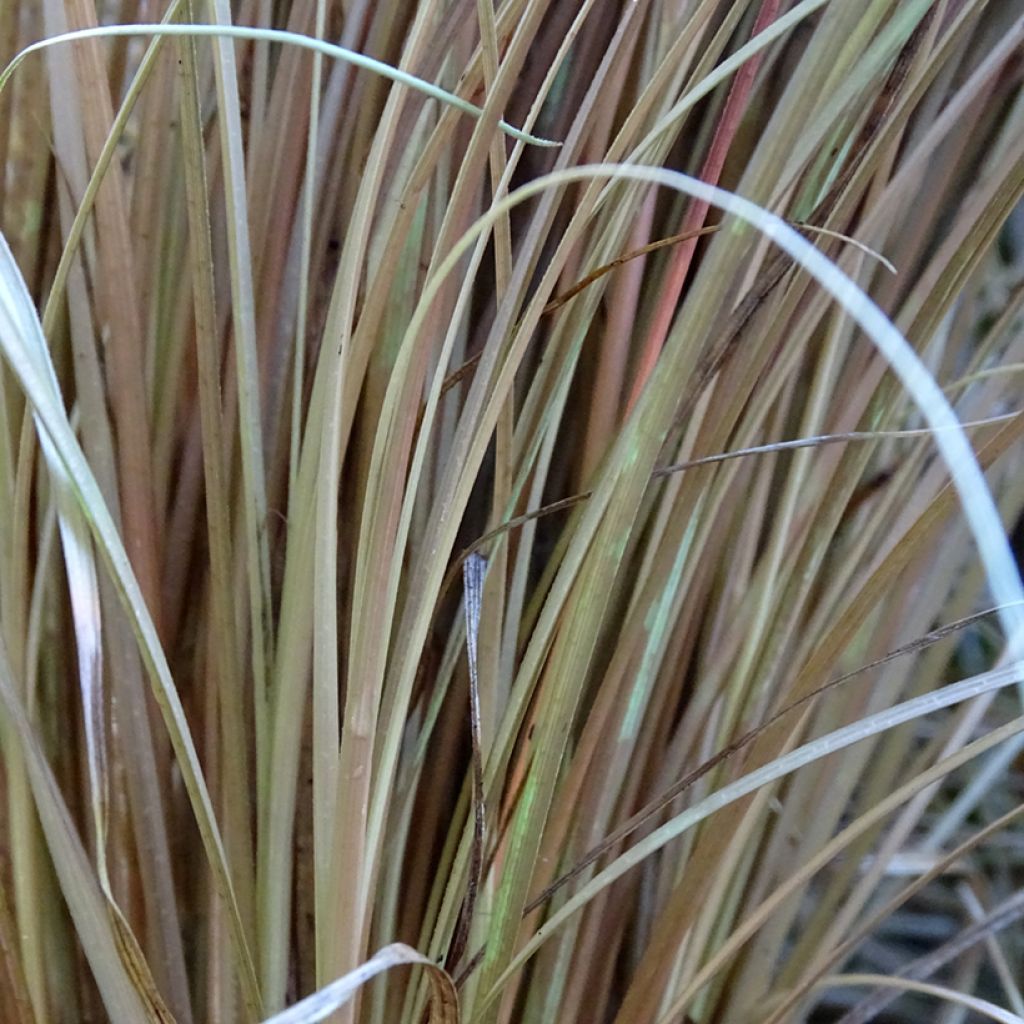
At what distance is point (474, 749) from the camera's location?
0.23m

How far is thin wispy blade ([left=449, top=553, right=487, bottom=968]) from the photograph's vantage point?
22 centimetres

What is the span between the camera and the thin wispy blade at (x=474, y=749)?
223mm

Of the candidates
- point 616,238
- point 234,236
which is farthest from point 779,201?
point 234,236

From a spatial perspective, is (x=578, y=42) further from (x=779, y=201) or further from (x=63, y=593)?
(x=63, y=593)

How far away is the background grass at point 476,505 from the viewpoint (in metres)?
0.23

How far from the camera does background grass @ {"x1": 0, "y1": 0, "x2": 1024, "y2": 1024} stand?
227mm

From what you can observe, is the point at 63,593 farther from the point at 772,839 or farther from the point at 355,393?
the point at 772,839

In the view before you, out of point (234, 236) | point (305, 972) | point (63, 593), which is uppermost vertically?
point (234, 236)

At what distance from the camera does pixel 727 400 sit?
27cm

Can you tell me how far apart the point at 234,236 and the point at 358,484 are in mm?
88

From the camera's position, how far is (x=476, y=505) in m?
0.32

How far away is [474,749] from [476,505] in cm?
11

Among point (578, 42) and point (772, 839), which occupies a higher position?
point (578, 42)

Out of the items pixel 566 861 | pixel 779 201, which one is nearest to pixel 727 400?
pixel 779 201
